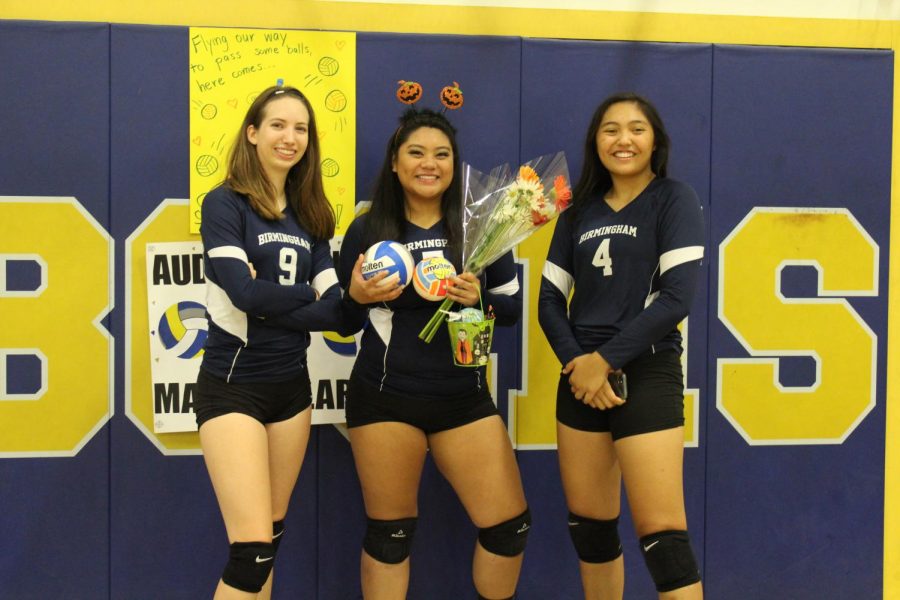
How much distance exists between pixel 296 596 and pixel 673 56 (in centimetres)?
240

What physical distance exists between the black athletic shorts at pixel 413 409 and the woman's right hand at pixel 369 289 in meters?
0.29

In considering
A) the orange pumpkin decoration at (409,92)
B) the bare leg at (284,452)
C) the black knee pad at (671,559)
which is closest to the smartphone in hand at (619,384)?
the black knee pad at (671,559)

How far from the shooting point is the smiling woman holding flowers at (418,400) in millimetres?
2330

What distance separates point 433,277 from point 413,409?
393mm

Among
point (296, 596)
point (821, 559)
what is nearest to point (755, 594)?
point (821, 559)

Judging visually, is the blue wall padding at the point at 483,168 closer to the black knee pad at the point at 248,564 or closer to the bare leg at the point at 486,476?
the bare leg at the point at 486,476

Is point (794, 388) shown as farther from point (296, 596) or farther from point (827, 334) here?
point (296, 596)

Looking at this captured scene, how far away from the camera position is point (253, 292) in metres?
2.09

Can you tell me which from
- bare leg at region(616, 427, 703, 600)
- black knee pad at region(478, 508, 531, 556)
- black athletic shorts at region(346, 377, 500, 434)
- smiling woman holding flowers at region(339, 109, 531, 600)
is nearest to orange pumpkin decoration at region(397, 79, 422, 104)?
smiling woman holding flowers at region(339, 109, 531, 600)

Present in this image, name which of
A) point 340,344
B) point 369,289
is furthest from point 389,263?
point 340,344

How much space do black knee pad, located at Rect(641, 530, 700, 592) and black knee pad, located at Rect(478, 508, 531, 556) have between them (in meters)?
0.39

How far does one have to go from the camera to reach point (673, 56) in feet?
9.60

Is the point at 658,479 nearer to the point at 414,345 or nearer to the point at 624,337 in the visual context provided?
the point at 624,337

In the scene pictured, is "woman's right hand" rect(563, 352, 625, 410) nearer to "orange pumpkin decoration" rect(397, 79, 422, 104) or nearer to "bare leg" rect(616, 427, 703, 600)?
"bare leg" rect(616, 427, 703, 600)
